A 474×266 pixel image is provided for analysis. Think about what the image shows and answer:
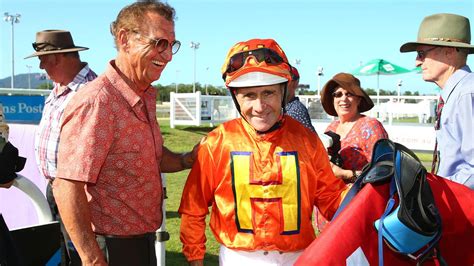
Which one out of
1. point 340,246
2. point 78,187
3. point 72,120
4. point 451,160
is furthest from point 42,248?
point 451,160

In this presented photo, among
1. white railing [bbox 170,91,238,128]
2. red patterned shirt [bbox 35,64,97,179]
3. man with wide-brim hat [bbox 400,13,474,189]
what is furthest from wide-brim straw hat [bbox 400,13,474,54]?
white railing [bbox 170,91,238,128]

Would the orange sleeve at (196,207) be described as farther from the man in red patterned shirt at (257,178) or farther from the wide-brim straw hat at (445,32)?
the wide-brim straw hat at (445,32)

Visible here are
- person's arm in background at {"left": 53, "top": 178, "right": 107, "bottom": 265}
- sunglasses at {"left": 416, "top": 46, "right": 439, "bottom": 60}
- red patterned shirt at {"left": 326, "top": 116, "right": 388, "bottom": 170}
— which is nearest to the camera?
person's arm in background at {"left": 53, "top": 178, "right": 107, "bottom": 265}

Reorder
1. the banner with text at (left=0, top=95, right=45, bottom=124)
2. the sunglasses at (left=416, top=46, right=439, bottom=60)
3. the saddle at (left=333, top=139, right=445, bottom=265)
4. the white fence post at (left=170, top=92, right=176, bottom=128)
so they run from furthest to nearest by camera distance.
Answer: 1. the white fence post at (left=170, top=92, right=176, bottom=128)
2. the banner with text at (left=0, top=95, right=45, bottom=124)
3. the sunglasses at (left=416, top=46, right=439, bottom=60)
4. the saddle at (left=333, top=139, right=445, bottom=265)

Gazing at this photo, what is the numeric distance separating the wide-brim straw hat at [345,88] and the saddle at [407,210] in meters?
2.31

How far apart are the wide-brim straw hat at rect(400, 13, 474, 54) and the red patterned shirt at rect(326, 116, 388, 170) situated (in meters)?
0.86

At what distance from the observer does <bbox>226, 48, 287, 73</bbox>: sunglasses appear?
232 centimetres

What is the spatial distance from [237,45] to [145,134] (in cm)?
59

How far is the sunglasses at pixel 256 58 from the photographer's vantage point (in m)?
2.32

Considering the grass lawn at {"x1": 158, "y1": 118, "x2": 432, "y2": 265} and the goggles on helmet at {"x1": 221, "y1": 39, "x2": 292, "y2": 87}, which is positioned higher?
the goggles on helmet at {"x1": 221, "y1": 39, "x2": 292, "y2": 87}

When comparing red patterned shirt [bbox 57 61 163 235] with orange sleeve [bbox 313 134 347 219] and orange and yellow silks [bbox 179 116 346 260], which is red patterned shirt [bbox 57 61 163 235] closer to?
orange and yellow silks [bbox 179 116 346 260]

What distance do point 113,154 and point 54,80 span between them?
8.08 feet

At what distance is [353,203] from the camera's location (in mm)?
1798

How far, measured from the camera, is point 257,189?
7.50 feet
